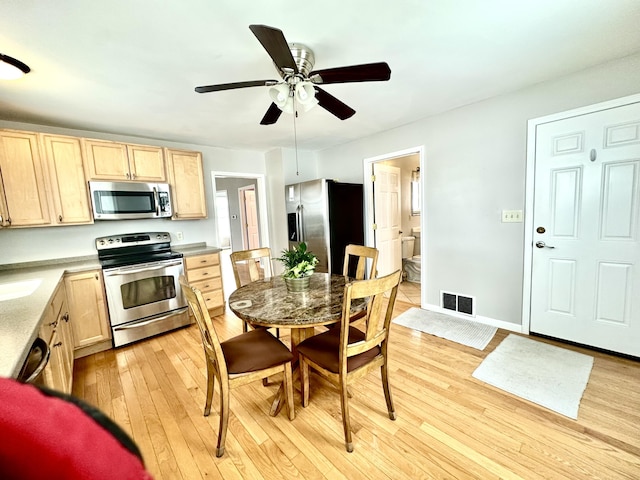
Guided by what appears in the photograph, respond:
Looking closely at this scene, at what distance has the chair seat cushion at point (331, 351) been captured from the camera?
59.6 inches

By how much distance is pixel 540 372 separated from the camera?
80.4 inches

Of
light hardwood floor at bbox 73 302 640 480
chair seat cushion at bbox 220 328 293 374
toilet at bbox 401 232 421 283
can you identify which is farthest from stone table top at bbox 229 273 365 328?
toilet at bbox 401 232 421 283

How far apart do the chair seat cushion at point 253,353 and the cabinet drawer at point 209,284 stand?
168cm

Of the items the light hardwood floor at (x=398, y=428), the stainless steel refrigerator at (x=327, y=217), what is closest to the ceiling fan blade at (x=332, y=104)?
the stainless steel refrigerator at (x=327, y=217)

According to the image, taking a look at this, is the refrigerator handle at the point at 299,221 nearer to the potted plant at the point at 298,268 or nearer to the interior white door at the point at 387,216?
the interior white door at the point at 387,216

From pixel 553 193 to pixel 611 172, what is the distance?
370 mm

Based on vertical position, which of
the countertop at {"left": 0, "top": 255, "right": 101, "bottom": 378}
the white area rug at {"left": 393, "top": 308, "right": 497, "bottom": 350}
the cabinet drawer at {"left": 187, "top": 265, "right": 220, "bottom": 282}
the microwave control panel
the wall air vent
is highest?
the microwave control panel

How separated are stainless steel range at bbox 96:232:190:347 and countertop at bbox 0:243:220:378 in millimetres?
186

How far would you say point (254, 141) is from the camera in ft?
12.3

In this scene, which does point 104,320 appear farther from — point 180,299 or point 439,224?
point 439,224

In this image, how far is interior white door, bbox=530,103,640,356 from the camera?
6.80 ft

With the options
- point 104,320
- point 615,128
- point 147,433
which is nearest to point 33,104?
point 104,320

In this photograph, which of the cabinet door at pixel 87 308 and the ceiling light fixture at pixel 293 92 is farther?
the cabinet door at pixel 87 308

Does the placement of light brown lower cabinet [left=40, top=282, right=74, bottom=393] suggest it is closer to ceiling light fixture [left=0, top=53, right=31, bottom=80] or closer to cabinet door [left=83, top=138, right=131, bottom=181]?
ceiling light fixture [left=0, top=53, right=31, bottom=80]
